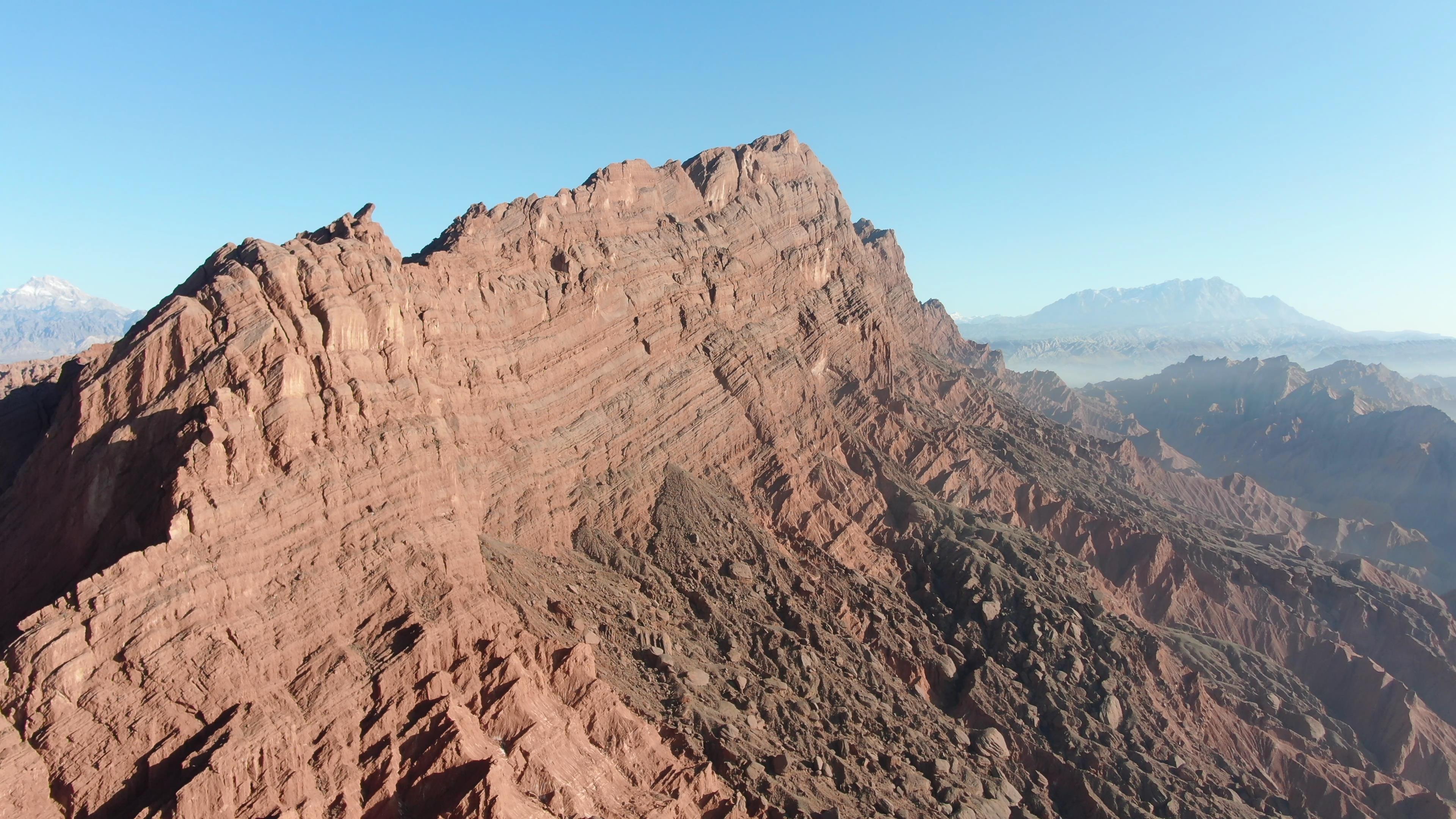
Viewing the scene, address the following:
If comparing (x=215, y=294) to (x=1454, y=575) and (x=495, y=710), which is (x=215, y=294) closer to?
(x=495, y=710)

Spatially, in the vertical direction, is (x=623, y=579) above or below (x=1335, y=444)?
above

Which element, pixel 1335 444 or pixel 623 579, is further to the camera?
pixel 1335 444

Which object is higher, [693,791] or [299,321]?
[299,321]

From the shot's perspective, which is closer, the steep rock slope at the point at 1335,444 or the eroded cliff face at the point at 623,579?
the eroded cliff face at the point at 623,579

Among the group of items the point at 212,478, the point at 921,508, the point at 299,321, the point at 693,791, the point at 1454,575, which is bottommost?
the point at 1454,575

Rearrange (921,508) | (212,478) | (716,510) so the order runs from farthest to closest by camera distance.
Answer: (921,508), (716,510), (212,478)

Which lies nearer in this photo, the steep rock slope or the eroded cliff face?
the eroded cliff face

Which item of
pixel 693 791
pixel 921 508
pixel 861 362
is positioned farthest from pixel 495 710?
pixel 861 362

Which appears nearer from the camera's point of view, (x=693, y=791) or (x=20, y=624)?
(x=20, y=624)
